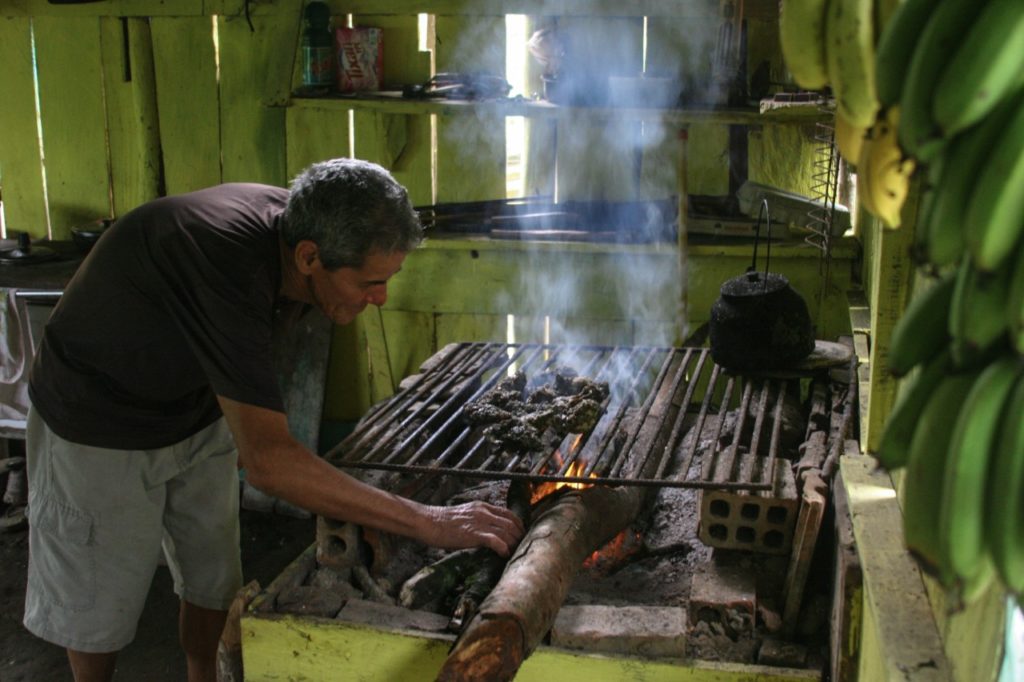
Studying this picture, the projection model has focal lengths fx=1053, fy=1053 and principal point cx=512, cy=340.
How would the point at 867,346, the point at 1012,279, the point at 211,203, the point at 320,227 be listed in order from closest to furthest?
the point at 1012,279 < the point at 320,227 < the point at 211,203 < the point at 867,346

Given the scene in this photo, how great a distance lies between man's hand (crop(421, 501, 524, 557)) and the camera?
2.90 meters

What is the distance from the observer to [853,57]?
148 cm

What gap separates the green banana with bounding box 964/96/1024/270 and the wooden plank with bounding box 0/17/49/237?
6025 mm

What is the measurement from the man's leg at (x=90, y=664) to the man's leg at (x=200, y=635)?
34cm

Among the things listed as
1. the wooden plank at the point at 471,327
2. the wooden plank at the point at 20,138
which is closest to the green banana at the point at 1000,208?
the wooden plank at the point at 471,327

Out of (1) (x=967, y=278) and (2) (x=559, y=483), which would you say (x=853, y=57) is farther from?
(2) (x=559, y=483)

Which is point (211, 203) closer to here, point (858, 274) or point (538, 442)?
point (538, 442)

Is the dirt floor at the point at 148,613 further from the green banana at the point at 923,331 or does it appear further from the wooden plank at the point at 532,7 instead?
the green banana at the point at 923,331

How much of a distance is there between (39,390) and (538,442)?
1.56m

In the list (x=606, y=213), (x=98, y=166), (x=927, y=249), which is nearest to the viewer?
(x=927, y=249)

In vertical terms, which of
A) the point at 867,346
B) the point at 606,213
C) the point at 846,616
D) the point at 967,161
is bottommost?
the point at 846,616

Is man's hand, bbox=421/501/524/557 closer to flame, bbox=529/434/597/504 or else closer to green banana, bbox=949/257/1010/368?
flame, bbox=529/434/597/504

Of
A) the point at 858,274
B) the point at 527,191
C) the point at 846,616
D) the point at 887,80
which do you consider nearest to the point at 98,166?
the point at 527,191

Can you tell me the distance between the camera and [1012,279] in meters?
1.13
